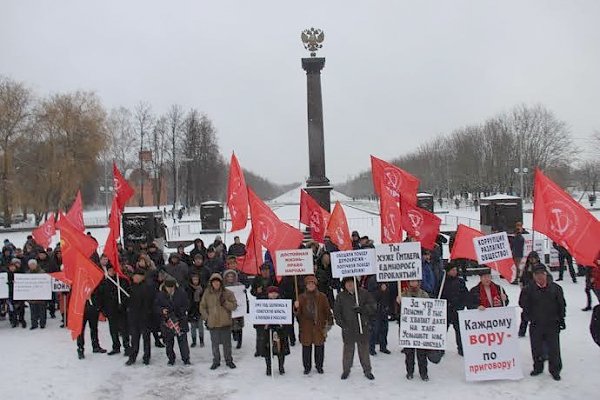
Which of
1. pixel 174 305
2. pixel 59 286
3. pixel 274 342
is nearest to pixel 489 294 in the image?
pixel 274 342

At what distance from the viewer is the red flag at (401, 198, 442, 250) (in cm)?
1113

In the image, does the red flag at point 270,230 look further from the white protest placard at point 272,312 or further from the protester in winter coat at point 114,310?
the protester in winter coat at point 114,310

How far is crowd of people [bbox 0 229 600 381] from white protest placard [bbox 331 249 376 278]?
34 cm

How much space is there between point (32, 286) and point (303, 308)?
22.5 ft

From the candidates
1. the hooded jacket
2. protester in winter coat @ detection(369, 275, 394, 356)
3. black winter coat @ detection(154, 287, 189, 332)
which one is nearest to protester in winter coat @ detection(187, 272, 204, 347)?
black winter coat @ detection(154, 287, 189, 332)

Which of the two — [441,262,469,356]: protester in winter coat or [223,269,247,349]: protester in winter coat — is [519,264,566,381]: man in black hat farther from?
[223,269,247,349]: protester in winter coat

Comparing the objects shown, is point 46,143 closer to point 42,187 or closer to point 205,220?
point 42,187

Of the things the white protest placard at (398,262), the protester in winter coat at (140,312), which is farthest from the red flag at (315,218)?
the protester in winter coat at (140,312)

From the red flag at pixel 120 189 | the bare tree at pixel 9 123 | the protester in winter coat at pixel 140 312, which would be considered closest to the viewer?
the protester in winter coat at pixel 140 312

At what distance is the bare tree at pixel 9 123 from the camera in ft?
156

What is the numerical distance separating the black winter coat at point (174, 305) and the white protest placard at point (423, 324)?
3625mm

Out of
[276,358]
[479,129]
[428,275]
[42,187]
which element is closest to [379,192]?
[428,275]

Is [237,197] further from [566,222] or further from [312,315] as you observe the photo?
[566,222]

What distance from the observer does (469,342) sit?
837cm
